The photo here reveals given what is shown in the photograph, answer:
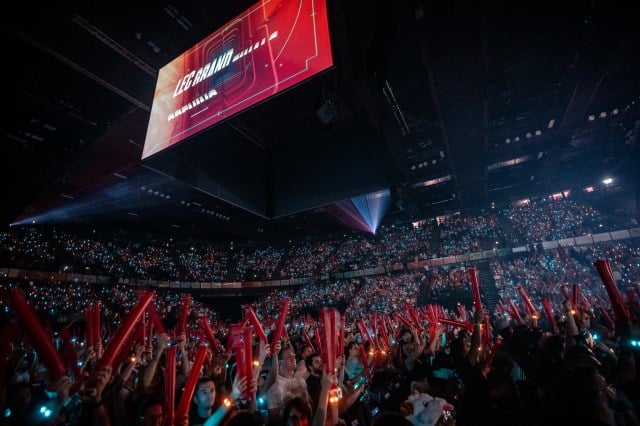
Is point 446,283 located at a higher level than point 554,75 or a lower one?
lower

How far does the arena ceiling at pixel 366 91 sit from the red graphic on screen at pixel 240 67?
0.86 feet

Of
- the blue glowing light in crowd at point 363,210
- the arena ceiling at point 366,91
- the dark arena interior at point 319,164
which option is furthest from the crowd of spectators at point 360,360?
the blue glowing light in crowd at point 363,210

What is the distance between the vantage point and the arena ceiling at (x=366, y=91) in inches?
197

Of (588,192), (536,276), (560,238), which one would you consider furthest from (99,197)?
(588,192)

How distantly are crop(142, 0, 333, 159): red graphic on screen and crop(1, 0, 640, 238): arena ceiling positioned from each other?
0.26 metres

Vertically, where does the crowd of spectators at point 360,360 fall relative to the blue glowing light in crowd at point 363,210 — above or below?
below

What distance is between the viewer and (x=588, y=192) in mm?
19938

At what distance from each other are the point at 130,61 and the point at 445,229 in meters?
24.2

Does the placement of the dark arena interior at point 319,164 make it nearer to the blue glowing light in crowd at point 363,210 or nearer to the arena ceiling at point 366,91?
the arena ceiling at point 366,91

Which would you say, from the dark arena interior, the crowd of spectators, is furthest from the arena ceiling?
the crowd of spectators

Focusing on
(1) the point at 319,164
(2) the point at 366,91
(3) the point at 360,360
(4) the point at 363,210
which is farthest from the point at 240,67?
(4) the point at 363,210

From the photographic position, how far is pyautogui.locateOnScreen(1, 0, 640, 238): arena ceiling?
197 inches

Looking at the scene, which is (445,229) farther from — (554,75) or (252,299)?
(252,299)

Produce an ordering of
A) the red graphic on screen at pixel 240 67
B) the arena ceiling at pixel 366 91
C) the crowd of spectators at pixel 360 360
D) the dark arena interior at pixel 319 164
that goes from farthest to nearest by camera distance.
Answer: the arena ceiling at pixel 366 91
the red graphic on screen at pixel 240 67
the dark arena interior at pixel 319 164
the crowd of spectators at pixel 360 360
